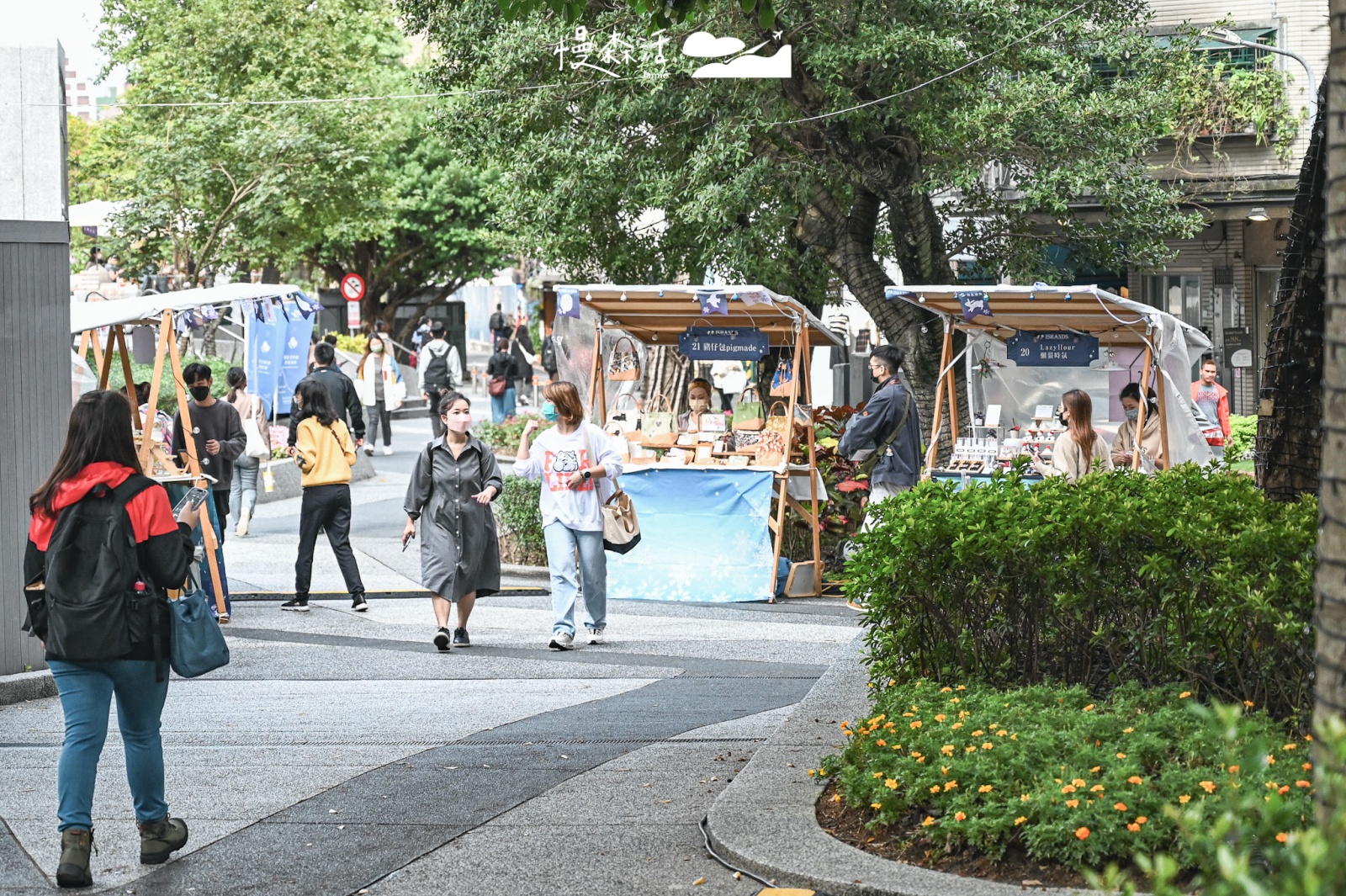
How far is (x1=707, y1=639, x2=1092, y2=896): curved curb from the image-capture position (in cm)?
512

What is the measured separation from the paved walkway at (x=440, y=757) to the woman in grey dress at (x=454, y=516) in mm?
432

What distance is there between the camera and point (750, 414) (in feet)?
60.5

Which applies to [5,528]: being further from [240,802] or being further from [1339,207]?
Result: [1339,207]

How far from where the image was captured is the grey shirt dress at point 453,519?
11047 mm

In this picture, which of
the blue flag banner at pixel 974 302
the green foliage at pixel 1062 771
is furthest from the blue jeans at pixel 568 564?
the green foliage at pixel 1062 771

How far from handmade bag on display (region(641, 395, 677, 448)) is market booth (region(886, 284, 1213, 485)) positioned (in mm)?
2222

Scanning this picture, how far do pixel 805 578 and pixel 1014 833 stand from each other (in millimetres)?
8938

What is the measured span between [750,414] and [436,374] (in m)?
9.73

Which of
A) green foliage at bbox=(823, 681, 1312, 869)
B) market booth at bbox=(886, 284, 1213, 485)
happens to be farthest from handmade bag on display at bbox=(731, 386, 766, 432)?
green foliage at bbox=(823, 681, 1312, 869)

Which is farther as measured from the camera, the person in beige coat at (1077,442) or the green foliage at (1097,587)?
the person in beige coat at (1077,442)

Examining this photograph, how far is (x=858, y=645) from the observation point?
10266mm

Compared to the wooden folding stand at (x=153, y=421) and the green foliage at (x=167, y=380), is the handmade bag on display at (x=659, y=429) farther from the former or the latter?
the green foliage at (x=167, y=380)

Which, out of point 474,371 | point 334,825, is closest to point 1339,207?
point 334,825

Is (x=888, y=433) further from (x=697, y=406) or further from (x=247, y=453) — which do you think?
(x=247, y=453)
